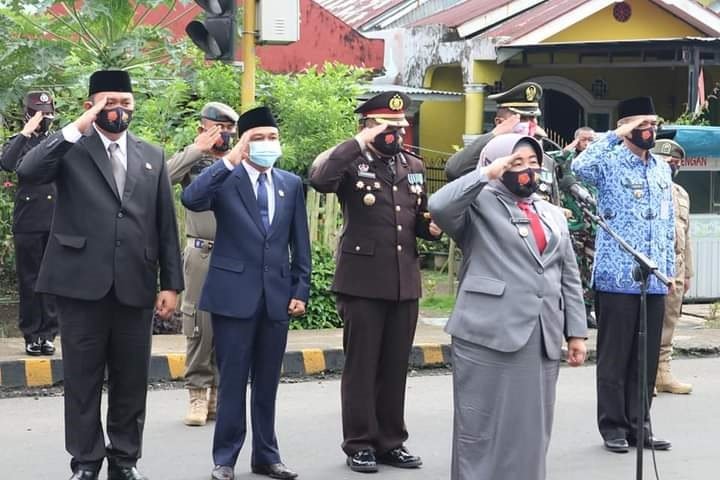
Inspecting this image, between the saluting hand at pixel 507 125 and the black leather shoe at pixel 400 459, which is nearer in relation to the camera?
the saluting hand at pixel 507 125

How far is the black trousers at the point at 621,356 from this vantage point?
8.38 meters

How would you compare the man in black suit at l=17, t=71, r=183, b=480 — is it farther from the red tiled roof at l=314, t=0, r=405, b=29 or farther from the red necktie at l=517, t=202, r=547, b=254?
the red tiled roof at l=314, t=0, r=405, b=29

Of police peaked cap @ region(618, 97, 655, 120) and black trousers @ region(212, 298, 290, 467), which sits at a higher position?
police peaked cap @ region(618, 97, 655, 120)

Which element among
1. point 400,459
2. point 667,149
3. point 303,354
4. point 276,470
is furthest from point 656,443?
point 303,354

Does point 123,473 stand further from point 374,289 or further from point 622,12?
point 622,12

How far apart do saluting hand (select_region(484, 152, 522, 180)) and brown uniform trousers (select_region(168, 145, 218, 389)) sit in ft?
9.22

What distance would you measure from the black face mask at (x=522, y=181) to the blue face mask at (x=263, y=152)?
1.52 meters

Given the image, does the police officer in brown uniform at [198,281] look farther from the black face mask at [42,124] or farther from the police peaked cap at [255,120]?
the black face mask at [42,124]

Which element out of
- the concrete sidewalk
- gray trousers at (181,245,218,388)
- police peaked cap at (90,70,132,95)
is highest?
A: police peaked cap at (90,70,132,95)

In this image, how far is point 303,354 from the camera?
11211 mm

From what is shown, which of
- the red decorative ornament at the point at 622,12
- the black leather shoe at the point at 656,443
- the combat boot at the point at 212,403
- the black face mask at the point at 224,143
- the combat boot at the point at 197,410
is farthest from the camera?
the red decorative ornament at the point at 622,12

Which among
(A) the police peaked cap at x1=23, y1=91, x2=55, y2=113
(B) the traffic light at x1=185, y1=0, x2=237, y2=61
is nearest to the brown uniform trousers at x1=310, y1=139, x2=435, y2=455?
(B) the traffic light at x1=185, y1=0, x2=237, y2=61

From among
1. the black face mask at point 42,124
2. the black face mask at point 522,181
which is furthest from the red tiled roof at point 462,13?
the black face mask at point 522,181

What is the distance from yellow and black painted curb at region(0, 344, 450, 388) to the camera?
1020 centimetres
